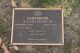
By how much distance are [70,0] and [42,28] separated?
4.01ft

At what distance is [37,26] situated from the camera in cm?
534

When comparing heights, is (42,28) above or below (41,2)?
below

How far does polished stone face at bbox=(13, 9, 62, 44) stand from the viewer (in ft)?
17.0

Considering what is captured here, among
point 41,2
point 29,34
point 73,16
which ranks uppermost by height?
point 41,2

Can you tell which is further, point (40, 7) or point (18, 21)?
point (40, 7)

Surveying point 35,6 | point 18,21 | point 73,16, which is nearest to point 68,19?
point 73,16

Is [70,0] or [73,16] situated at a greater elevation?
[70,0]

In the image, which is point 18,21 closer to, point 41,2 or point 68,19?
point 41,2

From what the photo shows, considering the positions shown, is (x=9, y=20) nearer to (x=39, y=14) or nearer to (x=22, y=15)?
(x=22, y=15)

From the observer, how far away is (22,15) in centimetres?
543

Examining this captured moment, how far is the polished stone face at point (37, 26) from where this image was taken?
5.20 m

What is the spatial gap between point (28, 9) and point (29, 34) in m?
0.65

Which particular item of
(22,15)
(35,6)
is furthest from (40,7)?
(22,15)

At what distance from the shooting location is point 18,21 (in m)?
5.36
